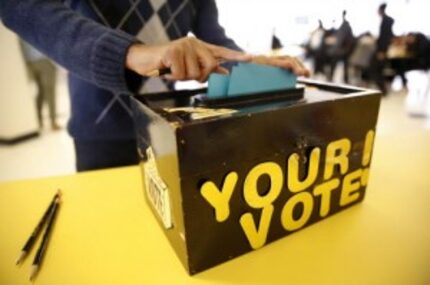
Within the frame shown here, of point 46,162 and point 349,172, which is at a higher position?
point 349,172

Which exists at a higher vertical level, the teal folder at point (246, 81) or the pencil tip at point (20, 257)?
the teal folder at point (246, 81)

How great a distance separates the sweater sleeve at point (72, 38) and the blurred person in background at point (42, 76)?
2.46 metres

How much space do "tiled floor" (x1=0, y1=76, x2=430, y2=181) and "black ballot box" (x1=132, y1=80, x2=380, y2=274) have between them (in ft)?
5.10

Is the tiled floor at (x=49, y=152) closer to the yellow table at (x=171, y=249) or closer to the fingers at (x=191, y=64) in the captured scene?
the yellow table at (x=171, y=249)

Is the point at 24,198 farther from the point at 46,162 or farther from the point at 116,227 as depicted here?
the point at 46,162

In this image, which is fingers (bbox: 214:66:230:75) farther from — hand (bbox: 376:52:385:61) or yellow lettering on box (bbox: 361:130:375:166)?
hand (bbox: 376:52:385:61)

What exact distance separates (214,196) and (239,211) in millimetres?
48

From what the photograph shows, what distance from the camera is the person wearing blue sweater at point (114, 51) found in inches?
15.8

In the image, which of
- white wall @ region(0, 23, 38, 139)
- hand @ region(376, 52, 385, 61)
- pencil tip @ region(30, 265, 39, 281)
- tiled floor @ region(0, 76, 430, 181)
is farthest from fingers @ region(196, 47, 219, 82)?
hand @ region(376, 52, 385, 61)

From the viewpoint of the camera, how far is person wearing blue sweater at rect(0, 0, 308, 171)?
402 mm

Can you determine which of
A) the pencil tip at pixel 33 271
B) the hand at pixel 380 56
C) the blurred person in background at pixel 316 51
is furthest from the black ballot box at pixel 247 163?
the blurred person in background at pixel 316 51

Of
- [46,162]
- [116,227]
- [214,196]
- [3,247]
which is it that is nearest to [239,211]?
[214,196]

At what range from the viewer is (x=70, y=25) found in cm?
45

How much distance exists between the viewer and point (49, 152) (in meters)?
2.40
